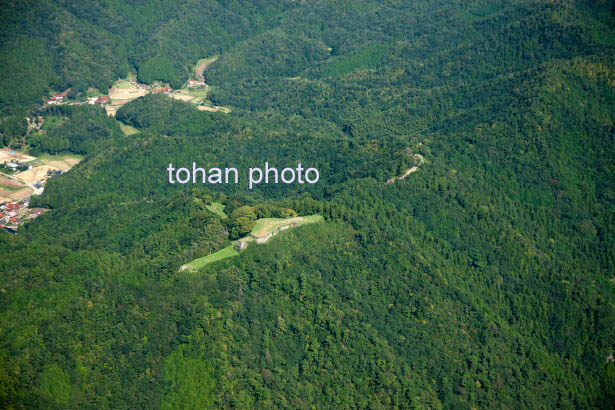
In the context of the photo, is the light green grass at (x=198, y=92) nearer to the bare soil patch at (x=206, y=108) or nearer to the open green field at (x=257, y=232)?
the bare soil patch at (x=206, y=108)

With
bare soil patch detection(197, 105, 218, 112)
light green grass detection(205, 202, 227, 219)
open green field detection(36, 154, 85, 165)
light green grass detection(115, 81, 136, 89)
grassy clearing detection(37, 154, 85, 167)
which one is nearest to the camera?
light green grass detection(205, 202, 227, 219)

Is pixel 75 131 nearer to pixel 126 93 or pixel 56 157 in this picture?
pixel 56 157

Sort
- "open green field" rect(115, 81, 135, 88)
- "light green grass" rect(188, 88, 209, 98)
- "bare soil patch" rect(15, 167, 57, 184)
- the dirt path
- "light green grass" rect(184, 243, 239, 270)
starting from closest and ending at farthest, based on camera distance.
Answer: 1. "light green grass" rect(184, 243, 239, 270)
2. the dirt path
3. "bare soil patch" rect(15, 167, 57, 184)
4. "light green grass" rect(188, 88, 209, 98)
5. "open green field" rect(115, 81, 135, 88)

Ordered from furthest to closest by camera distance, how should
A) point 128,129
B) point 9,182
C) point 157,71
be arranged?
point 157,71 < point 128,129 < point 9,182

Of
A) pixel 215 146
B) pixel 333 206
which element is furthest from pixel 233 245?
pixel 215 146

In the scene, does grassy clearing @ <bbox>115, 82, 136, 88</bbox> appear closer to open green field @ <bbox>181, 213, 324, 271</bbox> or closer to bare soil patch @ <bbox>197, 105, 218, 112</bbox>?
bare soil patch @ <bbox>197, 105, 218, 112</bbox>

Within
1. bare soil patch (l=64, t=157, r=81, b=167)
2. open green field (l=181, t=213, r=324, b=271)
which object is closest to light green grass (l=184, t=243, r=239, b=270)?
open green field (l=181, t=213, r=324, b=271)

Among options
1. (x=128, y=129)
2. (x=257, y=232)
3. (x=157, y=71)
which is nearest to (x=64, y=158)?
(x=128, y=129)

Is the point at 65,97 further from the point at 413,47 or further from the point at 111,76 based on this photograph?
the point at 413,47

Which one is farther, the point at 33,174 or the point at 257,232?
the point at 33,174
